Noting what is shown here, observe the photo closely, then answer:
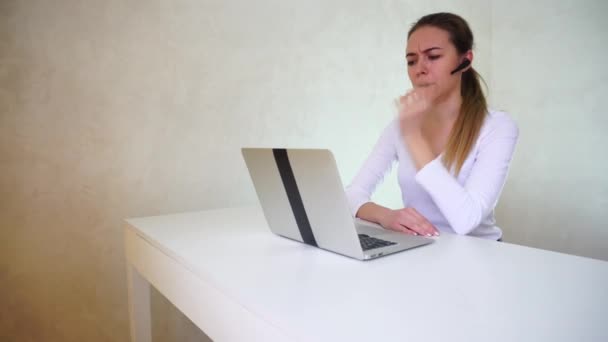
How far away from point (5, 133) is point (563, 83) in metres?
2.62

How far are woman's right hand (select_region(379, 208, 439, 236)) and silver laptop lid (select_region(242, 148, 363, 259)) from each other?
0.25 metres

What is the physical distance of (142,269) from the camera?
3.65 ft

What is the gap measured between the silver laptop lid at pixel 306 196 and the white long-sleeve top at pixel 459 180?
0.36m

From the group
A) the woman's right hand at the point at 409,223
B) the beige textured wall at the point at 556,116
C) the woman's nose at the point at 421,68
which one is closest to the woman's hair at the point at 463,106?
the woman's nose at the point at 421,68

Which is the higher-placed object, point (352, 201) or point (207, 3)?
point (207, 3)

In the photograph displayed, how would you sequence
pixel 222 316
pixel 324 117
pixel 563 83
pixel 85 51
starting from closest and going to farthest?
pixel 222 316 → pixel 85 51 → pixel 324 117 → pixel 563 83

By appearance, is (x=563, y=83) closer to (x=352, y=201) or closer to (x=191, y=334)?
(x=352, y=201)

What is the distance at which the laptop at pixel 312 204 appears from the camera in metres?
0.77

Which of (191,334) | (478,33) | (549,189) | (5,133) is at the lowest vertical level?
(191,334)

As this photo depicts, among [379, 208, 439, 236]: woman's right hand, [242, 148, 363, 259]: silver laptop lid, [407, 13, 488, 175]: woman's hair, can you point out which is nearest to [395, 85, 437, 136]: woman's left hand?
[407, 13, 488, 175]: woman's hair

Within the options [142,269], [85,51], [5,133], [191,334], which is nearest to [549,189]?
[191,334]

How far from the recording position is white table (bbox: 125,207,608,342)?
0.51 metres

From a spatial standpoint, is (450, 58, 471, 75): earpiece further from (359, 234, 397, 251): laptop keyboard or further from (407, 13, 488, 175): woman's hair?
(359, 234, 397, 251): laptop keyboard

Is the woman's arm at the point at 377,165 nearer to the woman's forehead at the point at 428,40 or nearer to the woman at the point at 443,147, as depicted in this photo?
the woman at the point at 443,147
